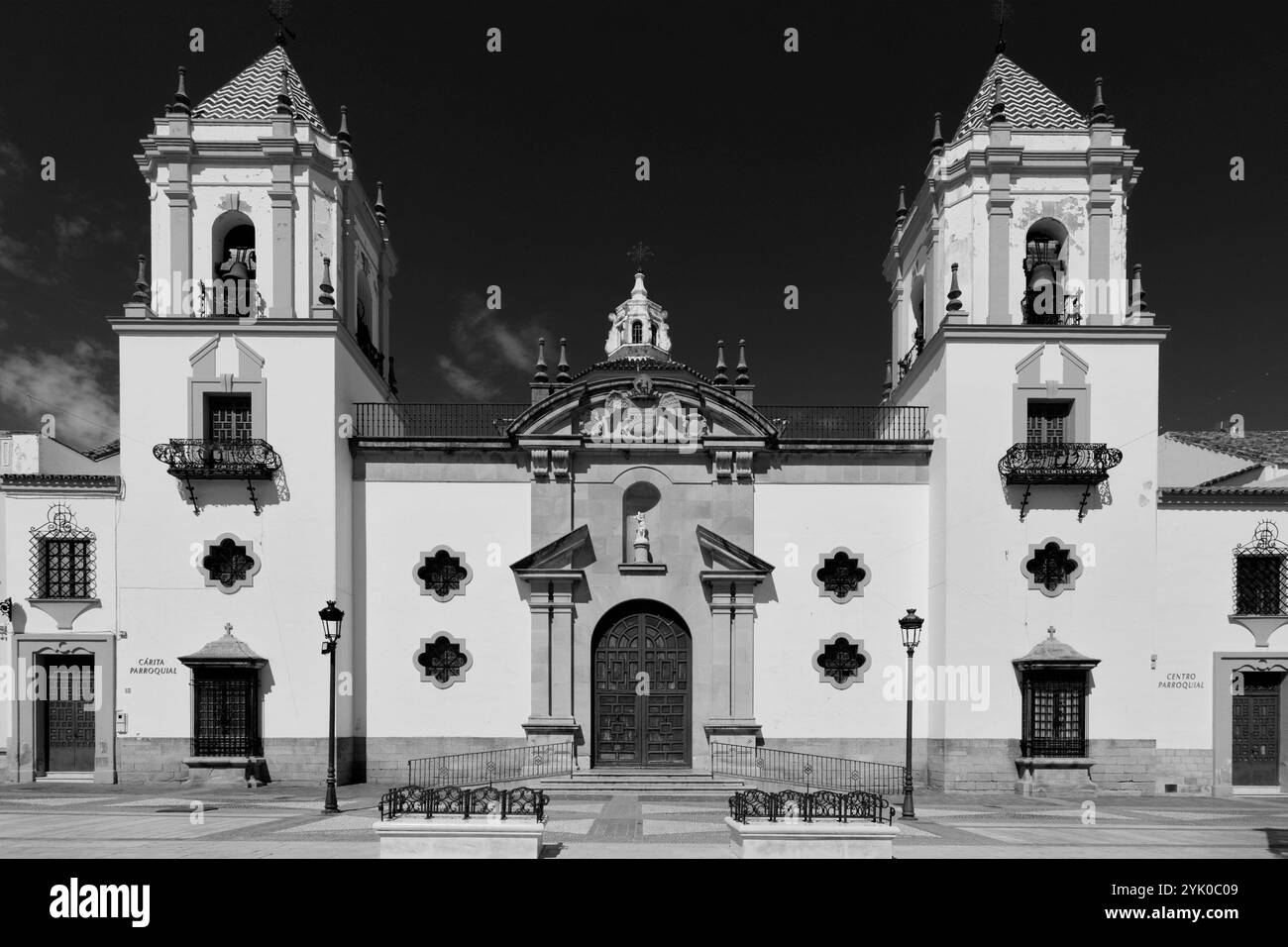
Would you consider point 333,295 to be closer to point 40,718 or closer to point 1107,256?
point 40,718

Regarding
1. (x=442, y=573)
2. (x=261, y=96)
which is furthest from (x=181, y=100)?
(x=442, y=573)

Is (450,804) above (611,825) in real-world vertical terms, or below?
above

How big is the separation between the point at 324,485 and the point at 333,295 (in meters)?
4.71

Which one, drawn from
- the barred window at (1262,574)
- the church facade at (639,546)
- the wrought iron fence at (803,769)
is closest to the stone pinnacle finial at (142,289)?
the church facade at (639,546)

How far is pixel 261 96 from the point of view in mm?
22734

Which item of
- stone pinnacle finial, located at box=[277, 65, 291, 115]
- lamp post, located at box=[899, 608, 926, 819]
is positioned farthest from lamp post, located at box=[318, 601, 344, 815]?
stone pinnacle finial, located at box=[277, 65, 291, 115]

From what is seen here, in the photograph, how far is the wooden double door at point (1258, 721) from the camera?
2177 cm

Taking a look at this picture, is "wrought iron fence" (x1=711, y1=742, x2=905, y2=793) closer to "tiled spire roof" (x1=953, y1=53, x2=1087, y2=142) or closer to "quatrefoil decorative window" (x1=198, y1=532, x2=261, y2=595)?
"quatrefoil decorative window" (x1=198, y1=532, x2=261, y2=595)

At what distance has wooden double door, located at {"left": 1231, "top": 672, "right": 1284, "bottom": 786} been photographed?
71.4 ft

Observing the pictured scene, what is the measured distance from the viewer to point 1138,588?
832 inches

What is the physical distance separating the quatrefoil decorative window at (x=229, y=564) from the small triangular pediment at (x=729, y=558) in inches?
423

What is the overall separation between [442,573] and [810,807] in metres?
12.9

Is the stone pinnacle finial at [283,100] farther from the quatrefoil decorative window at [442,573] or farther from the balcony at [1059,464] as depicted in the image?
the balcony at [1059,464]

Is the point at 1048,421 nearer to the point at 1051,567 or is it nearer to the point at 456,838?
the point at 1051,567
